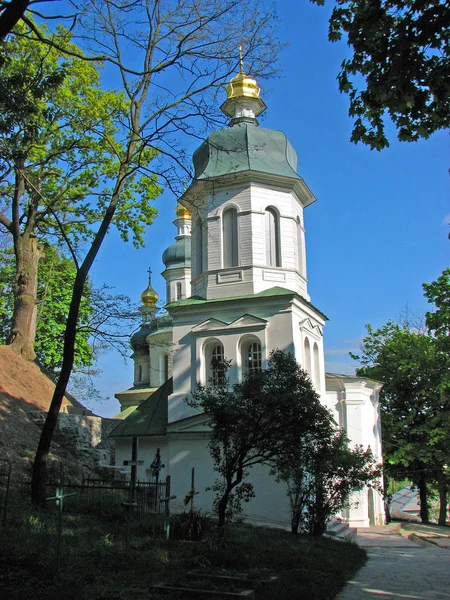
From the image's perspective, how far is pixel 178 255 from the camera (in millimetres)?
43469

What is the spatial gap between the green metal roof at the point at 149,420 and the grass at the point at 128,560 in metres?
8.64

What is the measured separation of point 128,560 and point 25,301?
14.2 meters

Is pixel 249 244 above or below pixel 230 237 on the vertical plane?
below

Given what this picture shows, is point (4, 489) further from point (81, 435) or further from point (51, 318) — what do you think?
point (51, 318)

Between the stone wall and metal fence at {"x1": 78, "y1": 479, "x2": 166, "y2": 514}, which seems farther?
the stone wall

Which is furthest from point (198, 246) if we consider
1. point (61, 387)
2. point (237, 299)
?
point (61, 387)

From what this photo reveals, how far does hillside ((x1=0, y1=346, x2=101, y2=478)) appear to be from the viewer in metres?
15.4

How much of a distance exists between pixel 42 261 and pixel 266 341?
12535 mm

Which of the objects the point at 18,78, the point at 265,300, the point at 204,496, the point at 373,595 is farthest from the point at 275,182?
the point at 373,595

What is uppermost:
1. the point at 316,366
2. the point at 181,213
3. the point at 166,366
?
the point at 181,213

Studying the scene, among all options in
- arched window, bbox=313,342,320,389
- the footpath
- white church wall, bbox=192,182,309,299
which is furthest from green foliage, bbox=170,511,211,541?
arched window, bbox=313,342,320,389

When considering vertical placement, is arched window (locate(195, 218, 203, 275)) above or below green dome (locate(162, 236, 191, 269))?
below

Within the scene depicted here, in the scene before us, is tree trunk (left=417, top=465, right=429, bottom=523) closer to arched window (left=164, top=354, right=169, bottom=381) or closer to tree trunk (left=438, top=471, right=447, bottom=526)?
tree trunk (left=438, top=471, right=447, bottom=526)

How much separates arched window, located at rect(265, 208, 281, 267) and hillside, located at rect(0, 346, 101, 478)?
857 cm
